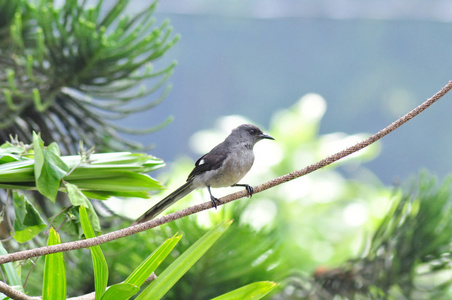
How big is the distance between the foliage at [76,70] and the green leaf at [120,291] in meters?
1.09

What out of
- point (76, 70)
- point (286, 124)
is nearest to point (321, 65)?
point (286, 124)

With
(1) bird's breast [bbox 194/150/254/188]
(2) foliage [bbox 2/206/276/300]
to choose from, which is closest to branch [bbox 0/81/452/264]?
(2) foliage [bbox 2/206/276/300]

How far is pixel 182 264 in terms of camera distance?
3.15ft

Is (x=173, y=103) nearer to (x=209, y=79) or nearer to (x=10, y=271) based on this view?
(x=209, y=79)

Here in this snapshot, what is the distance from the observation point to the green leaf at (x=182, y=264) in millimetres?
944

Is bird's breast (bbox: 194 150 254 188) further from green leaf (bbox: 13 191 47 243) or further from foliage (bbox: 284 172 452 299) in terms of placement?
→ foliage (bbox: 284 172 452 299)

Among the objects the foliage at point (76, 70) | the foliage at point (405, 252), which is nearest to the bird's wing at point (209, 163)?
the foliage at point (76, 70)

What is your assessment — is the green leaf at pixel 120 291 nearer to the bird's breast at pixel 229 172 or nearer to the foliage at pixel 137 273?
the foliage at pixel 137 273

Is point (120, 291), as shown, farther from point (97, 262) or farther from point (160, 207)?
point (160, 207)

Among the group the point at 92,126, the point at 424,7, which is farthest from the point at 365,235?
the point at 424,7

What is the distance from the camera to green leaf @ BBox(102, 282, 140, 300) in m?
0.90

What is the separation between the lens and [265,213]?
425cm

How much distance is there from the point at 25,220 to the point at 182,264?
1.04 ft

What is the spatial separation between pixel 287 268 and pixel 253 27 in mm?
6227
